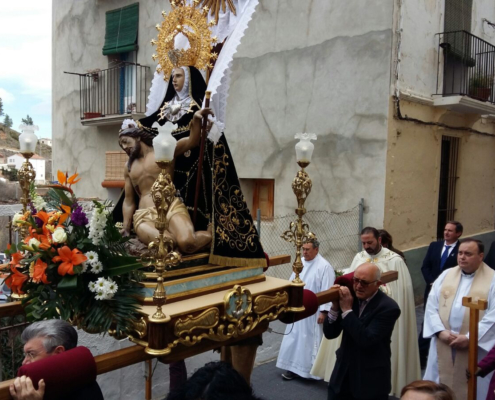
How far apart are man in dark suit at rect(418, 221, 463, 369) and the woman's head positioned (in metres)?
4.20

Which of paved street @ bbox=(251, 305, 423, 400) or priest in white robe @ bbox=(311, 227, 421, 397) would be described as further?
paved street @ bbox=(251, 305, 423, 400)

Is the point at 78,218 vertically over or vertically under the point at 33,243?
over

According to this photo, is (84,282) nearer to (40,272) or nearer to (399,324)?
(40,272)

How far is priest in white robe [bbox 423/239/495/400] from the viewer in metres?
3.83

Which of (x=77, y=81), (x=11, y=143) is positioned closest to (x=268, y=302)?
(x=77, y=81)

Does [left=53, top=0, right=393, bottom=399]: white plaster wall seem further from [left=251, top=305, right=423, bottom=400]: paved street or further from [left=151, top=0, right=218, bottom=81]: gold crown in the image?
[left=151, top=0, right=218, bottom=81]: gold crown

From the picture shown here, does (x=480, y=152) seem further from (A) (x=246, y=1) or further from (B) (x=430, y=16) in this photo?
(A) (x=246, y=1)

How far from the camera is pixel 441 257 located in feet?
19.3

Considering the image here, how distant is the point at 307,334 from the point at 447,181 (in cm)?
519

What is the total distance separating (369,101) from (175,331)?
6.10m

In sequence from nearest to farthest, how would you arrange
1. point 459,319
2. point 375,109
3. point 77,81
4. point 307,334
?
point 459,319 < point 307,334 < point 375,109 < point 77,81

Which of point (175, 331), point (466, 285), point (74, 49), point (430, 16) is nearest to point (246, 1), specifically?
point (175, 331)

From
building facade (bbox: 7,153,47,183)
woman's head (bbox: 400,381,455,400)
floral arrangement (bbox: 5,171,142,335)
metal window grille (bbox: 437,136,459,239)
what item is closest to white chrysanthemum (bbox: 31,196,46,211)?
floral arrangement (bbox: 5,171,142,335)

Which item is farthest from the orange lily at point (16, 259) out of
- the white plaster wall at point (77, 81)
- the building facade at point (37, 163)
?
the building facade at point (37, 163)
